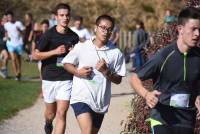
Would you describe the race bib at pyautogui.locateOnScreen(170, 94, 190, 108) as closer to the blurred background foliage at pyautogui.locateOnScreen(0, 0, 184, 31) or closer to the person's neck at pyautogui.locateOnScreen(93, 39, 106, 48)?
the person's neck at pyautogui.locateOnScreen(93, 39, 106, 48)

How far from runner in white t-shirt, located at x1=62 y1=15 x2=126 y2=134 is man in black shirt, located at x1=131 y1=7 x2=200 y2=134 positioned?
5.27 feet

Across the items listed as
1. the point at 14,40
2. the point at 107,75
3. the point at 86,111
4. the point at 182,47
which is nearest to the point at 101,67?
the point at 107,75

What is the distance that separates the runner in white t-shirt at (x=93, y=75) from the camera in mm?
7590

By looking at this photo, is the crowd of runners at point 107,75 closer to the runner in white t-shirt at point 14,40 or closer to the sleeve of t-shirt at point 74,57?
the sleeve of t-shirt at point 74,57

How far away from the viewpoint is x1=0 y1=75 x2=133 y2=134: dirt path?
11139mm

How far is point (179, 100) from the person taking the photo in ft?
19.4

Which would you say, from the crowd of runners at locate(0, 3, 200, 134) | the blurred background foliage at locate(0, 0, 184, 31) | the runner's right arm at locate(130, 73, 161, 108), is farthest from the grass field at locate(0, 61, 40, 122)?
the blurred background foliage at locate(0, 0, 184, 31)

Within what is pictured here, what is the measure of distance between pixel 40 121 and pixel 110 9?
16611mm

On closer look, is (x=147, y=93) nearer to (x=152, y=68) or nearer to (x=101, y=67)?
(x=152, y=68)

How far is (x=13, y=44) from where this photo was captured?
18.8 meters

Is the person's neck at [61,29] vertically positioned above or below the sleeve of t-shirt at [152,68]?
below

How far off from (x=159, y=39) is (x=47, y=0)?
2064cm

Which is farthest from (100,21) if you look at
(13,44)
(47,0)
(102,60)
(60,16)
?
(47,0)

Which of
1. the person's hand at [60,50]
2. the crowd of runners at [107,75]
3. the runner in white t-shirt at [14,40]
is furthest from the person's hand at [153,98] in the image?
the runner in white t-shirt at [14,40]
